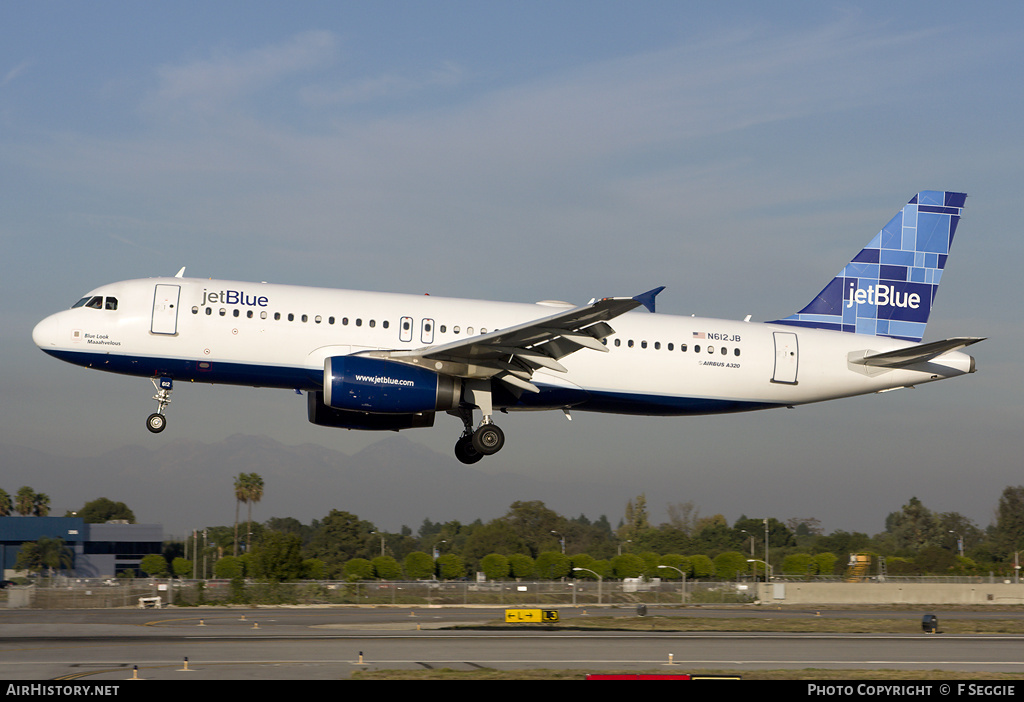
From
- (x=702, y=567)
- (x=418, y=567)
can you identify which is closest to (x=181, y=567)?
(x=418, y=567)

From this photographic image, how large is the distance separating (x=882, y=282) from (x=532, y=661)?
19.6 m

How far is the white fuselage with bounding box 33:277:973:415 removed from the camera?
1149 inches

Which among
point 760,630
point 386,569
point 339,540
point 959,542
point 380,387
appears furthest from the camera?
point 959,542

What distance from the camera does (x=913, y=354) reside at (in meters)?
A: 32.0

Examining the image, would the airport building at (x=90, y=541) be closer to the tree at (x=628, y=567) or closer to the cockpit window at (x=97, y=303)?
the tree at (x=628, y=567)

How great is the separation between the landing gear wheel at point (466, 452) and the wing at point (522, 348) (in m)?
2.86

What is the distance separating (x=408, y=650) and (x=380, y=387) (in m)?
7.52

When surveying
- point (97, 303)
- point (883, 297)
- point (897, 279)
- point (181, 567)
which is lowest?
point (181, 567)

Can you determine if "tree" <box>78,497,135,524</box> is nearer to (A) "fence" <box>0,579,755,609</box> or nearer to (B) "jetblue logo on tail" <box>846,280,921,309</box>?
(A) "fence" <box>0,579,755,609</box>

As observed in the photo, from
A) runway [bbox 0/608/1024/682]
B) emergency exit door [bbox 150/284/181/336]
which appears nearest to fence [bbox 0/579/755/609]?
runway [bbox 0/608/1024/682]

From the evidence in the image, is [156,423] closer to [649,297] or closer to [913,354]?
[649,297]

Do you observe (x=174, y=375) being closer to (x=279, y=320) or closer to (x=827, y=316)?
(x=279, y=320)

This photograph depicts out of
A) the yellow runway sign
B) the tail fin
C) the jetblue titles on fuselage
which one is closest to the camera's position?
the jetblue titles on fuselage

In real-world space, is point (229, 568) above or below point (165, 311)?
below
